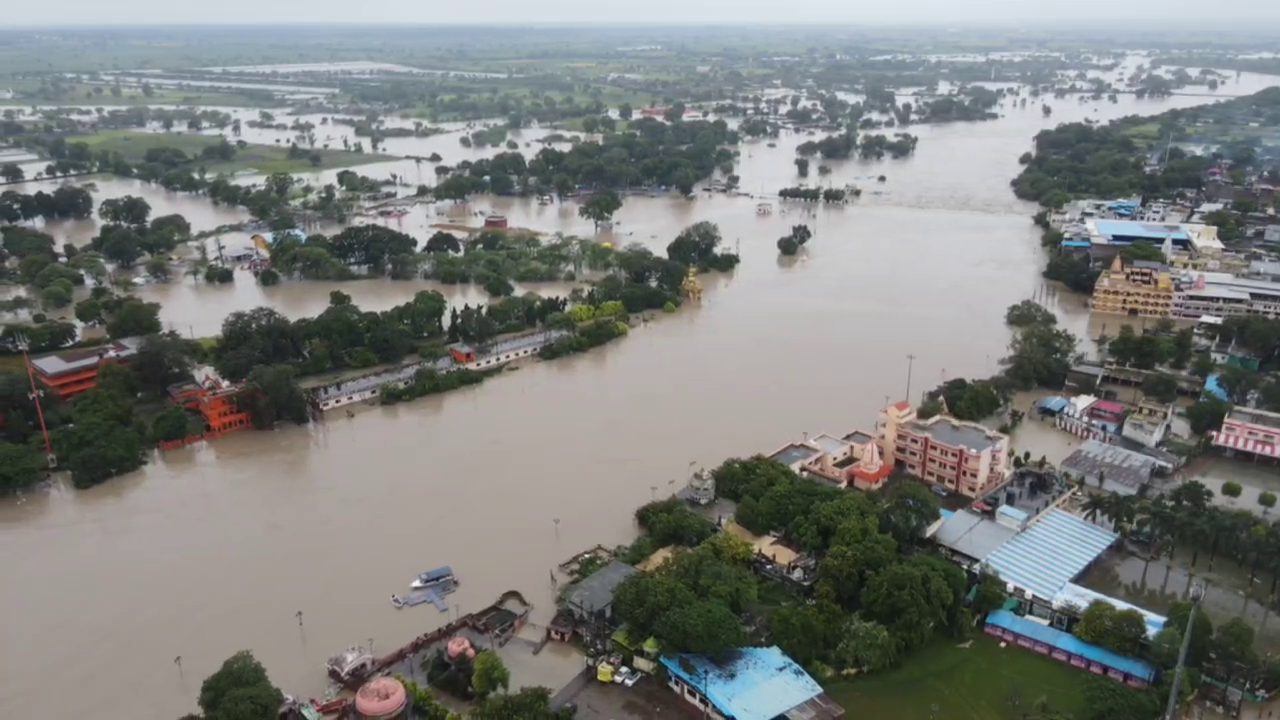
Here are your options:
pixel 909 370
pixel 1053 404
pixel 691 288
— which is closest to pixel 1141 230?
pixel 909 370

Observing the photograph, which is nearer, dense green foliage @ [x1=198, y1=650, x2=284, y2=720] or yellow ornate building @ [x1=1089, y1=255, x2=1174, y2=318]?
dense green foliage @ [x1=198, y1=650, x2=284, y2=720]

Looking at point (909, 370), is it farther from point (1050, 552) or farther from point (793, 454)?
point (1050, 552)

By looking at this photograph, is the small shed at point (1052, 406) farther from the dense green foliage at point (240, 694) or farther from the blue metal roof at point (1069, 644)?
the dense green foliage at point (240, 694)

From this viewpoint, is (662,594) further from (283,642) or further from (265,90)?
(265,90)

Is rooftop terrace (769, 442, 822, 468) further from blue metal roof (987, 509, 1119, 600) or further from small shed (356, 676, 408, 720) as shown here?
small shed (356, 676, 408, 720)

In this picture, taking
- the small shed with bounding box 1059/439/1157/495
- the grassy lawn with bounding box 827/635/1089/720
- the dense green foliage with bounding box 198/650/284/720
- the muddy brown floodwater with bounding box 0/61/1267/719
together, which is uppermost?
the dense green foliage with bounding box 198/650/284/720

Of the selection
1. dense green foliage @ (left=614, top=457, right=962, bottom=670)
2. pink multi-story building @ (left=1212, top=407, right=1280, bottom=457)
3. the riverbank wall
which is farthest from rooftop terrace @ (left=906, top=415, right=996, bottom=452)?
the riverbank wall

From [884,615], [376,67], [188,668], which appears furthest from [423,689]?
[376,67]
